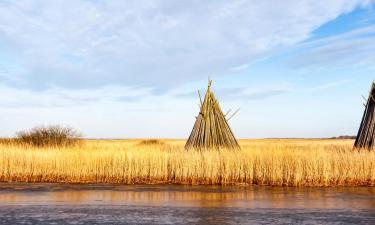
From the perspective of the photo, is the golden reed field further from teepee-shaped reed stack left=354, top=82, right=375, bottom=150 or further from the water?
teepee-shaped reed stack left=354, top=82, right=375, bottom=150

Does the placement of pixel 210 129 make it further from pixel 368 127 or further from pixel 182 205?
pixel 182 205

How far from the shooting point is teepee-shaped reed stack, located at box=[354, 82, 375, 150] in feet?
50.0

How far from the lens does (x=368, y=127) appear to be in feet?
50.5

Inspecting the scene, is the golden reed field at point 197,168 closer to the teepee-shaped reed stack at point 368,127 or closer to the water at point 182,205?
the water at point 182,205

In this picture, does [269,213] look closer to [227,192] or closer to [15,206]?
[227,192]

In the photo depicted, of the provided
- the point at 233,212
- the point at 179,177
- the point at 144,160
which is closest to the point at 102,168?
the point at 144,160

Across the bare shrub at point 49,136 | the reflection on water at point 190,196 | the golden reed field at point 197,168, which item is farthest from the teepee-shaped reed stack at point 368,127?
the bare shrub at point 49,136

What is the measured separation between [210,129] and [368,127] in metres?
5.22

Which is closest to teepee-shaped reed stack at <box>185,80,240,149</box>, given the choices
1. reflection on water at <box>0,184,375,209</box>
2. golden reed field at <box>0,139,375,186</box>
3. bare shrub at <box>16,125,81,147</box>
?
golden reed field at <box>0,139,375,186</box>

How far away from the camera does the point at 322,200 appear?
9.63 m

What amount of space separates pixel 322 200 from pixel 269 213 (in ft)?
6.85

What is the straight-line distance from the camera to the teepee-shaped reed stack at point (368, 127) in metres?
15.2

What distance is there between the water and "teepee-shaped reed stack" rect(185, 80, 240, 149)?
11.5 ft

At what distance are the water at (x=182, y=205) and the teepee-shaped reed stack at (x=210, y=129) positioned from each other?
3.49 m
